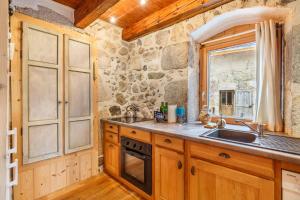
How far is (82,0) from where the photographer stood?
211cm

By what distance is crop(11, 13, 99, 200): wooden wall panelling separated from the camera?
177 centimetres

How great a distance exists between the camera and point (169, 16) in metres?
2.19

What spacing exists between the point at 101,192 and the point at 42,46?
1.95 m

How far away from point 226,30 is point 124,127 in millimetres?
1822

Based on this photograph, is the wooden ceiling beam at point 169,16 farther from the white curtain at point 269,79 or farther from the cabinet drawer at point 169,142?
the cabinet drawer at point 169,142

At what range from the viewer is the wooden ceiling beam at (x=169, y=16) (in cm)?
188

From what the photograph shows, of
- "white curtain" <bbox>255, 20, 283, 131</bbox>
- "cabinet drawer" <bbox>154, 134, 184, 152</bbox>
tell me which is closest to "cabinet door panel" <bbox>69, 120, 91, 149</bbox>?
"cabinet drawer" <bbox>154, 134, 184, 152</bbox>

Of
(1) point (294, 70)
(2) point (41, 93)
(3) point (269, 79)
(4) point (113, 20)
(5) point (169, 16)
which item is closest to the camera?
(1) point (294, 70)

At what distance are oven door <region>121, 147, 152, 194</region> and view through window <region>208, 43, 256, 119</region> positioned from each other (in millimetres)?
1149

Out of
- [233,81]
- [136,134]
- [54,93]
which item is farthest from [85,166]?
[233,81]

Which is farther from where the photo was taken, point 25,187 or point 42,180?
point 42,180

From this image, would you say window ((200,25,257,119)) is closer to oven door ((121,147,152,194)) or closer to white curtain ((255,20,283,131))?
white curtain ((255,20,283,131))

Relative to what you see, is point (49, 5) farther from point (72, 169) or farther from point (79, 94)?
point (72, 169)

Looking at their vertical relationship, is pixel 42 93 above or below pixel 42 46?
below
